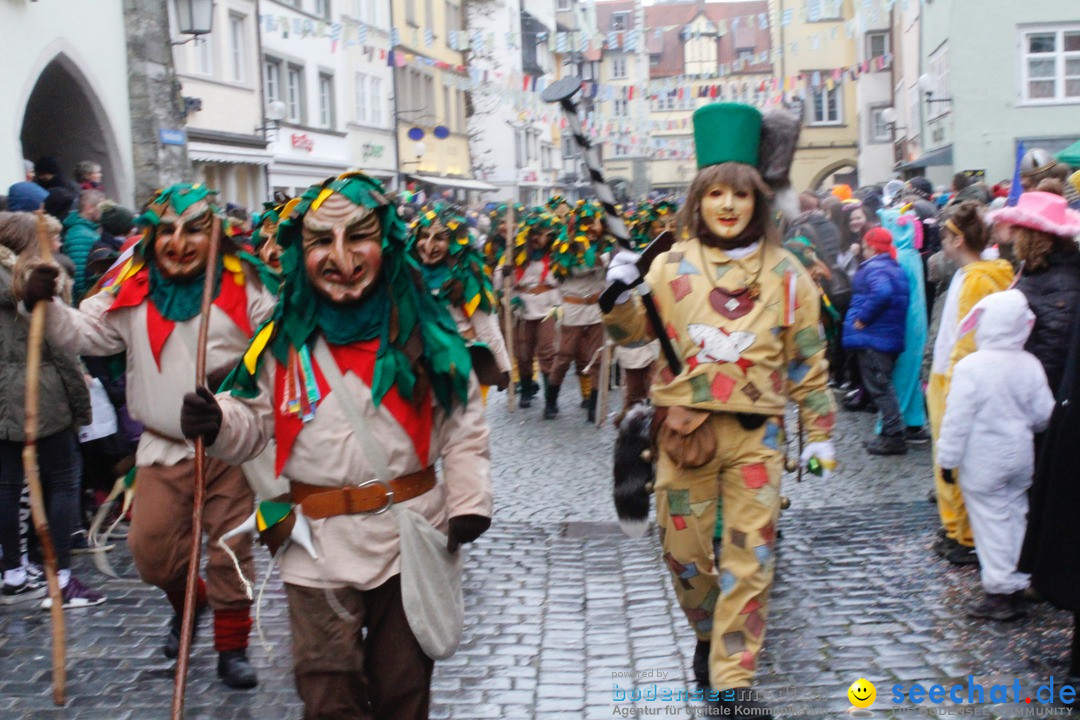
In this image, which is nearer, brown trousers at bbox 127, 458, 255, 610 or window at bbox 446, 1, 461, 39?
brown trousers at bbox 127, 458, 255, 610

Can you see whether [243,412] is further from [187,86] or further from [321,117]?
[321,117]

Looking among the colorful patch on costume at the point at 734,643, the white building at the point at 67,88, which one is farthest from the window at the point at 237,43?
the colorful patch on costume at the point at 734,643

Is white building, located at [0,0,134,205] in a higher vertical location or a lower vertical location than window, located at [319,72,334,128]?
lower

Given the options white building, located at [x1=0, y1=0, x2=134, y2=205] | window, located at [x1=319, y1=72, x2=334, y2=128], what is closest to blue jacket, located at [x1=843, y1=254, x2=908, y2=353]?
white building, located at [x1=0, y1=0, x2=134, y2=205]

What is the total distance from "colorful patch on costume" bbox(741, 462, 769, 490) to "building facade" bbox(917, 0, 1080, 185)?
77.6 ft

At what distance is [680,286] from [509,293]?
923 cm

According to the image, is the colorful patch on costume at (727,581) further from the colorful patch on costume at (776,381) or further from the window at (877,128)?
the window at (877,128)

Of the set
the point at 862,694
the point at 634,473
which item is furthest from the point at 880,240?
the point at 862,694

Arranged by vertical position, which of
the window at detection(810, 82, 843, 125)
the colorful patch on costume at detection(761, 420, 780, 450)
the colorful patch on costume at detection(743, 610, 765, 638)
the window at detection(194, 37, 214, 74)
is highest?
the window at detection(810, 82, 843, 125)

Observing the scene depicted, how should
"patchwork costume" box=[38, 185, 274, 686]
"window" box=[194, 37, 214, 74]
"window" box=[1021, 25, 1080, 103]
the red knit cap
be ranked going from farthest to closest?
1. "window" box=[1021, 25, 1080, 103]
2. "window" box=[194, 37, 214, 74]
3. the red knit cap
4. "patchwork costume" box=[38, 185, 274, 686]

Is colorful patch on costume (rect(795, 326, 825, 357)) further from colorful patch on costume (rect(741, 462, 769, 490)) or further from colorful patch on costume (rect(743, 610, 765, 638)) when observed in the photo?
colorful patch on costume (rect(743, 610, 765, 638))

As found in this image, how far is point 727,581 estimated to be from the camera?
475 cm

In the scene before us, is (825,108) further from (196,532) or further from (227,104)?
(196,532)

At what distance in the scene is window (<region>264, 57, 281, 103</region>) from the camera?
29.1 metres
